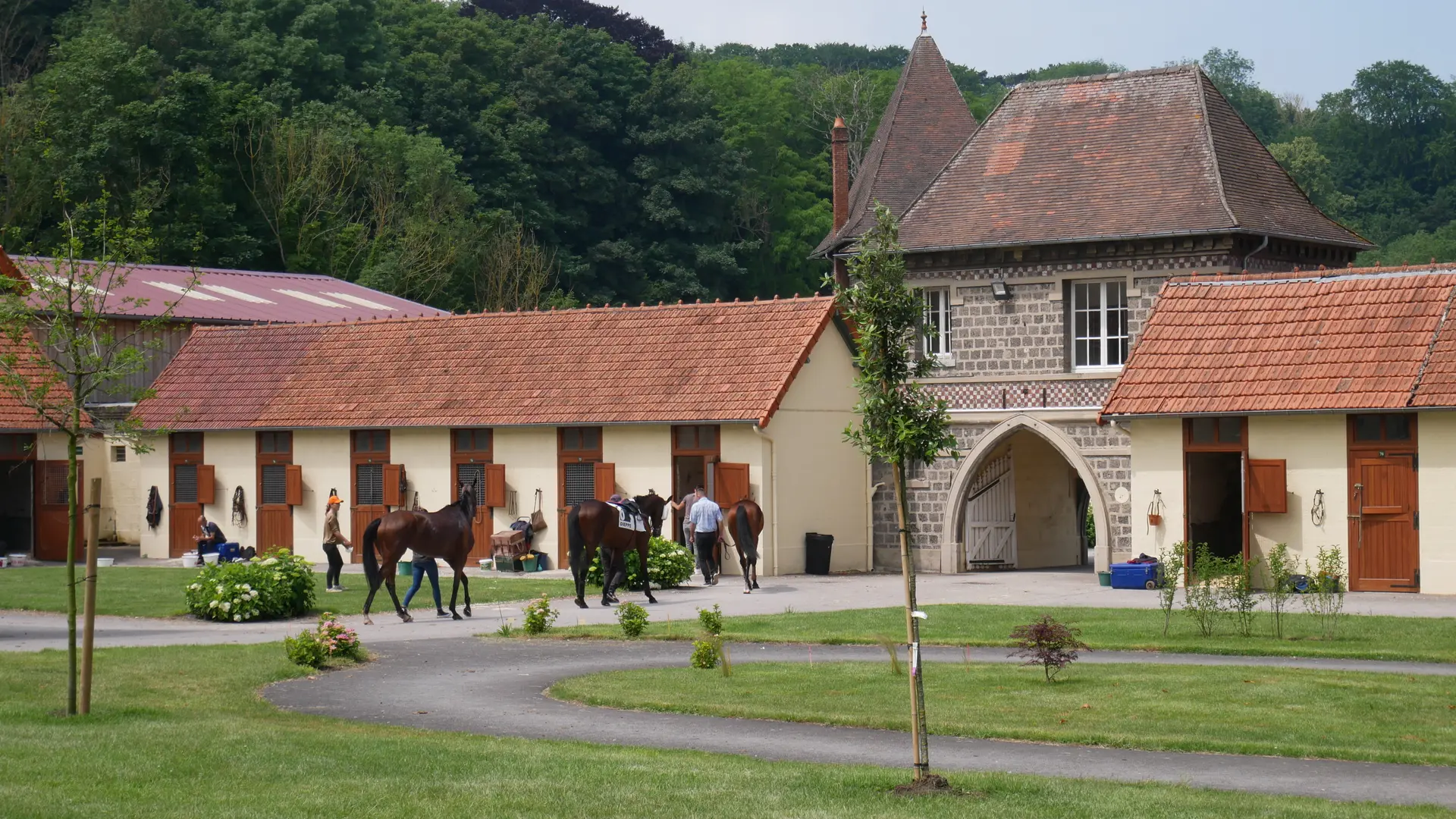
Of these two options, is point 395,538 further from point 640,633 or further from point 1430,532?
point 1430,532

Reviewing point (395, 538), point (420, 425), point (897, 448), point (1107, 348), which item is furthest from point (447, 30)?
point (897, 448)

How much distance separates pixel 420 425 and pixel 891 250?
2523 cm

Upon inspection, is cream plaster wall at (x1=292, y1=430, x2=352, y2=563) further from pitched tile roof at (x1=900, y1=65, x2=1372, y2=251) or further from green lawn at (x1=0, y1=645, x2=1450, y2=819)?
green lawn at (x1=0, y1=645, x2=1450, y2=819)

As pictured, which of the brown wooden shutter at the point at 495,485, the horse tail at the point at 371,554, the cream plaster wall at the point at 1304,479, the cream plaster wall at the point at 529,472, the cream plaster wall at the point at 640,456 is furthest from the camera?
the brown wooden shutter at the point at 495,485

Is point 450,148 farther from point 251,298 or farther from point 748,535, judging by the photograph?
point 748,535

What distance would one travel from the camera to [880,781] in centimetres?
1183

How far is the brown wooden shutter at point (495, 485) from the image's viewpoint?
35.6m

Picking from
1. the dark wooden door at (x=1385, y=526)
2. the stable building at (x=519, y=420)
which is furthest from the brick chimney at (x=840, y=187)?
the dark wooden door at (x=1385, y=526)

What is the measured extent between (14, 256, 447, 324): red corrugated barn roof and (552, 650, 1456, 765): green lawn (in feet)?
87.4

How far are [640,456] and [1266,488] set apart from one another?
11.8 metres

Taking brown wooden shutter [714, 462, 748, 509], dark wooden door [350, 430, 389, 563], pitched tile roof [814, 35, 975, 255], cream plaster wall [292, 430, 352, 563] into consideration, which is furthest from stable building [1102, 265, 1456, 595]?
cream plaster wall [292, 430, 352, 563]

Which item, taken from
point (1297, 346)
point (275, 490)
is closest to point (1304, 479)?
point (1297, 346)

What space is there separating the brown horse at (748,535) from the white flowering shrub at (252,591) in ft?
24.1

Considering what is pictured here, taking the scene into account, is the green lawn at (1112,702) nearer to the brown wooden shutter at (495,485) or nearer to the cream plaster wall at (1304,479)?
the cream plaster wall at (1304,479)
